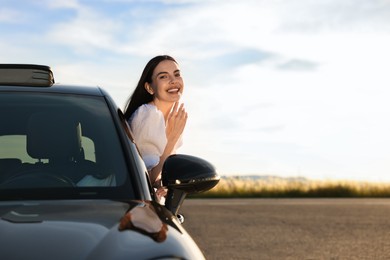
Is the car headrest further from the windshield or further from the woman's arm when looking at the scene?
A: the woman's arm

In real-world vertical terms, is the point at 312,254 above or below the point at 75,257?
below

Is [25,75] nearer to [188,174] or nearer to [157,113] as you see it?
[188,174]

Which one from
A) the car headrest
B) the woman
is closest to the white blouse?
the woman

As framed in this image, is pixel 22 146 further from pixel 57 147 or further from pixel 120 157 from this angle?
pixel 120 157

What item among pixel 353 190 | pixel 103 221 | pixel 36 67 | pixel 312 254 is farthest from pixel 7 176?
pixel 353 190

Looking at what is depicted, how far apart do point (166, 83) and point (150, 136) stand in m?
0.65

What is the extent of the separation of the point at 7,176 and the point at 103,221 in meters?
1.03

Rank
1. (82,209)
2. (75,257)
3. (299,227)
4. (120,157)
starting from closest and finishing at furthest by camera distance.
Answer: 1. (75,257)
2. (82,209)
3. (120,157)
4. (299,227)

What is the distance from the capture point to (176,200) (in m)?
4.12

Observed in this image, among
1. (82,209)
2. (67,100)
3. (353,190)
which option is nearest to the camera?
(82,209)

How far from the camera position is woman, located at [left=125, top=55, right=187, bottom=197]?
5.32 metres

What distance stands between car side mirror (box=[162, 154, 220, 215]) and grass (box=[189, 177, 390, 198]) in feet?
81.3

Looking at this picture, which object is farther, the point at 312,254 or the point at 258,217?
the point at 258,217

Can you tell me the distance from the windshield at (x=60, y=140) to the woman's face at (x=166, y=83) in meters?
1.47
